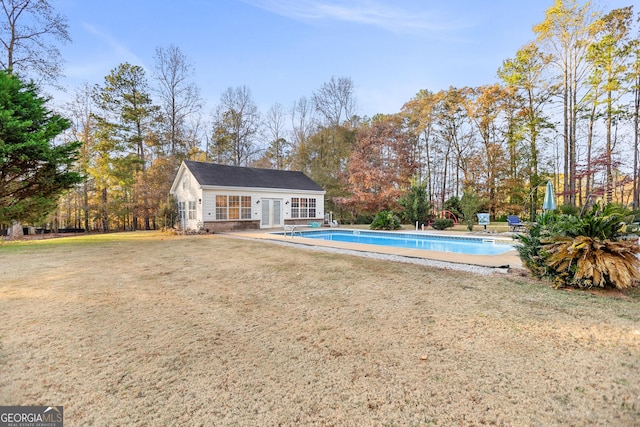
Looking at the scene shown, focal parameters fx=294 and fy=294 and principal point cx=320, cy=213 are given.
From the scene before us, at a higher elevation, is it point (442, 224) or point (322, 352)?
point (442, 224)

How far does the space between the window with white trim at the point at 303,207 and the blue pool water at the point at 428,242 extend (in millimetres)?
3532

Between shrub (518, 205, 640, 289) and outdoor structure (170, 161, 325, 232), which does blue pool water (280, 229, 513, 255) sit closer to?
shrub (518, 205, 640, 289)

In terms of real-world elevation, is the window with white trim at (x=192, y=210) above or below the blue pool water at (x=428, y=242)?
above

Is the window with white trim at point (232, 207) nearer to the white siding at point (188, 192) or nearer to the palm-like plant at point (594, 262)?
the white siding at point (188, 192)

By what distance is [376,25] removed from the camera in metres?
15.0

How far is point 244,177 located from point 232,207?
2.42m

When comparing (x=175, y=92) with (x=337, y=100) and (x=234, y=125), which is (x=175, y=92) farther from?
(x=337, y=100)

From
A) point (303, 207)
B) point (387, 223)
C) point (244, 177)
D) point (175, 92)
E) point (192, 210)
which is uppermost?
point (175, 92)

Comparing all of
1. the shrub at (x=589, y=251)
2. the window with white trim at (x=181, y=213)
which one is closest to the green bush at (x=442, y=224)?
the shrub at (x=589, y=251)

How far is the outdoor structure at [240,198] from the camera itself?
650 inches

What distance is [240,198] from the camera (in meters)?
17.6

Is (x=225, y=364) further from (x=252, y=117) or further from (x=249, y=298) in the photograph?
(x=252, y=117)

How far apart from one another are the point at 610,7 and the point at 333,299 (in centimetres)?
2221

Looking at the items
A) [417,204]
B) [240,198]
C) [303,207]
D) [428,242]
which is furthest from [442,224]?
[240,198]
